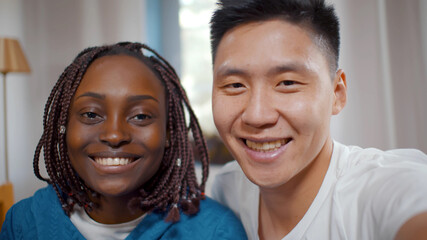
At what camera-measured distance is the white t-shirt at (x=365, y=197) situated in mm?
676

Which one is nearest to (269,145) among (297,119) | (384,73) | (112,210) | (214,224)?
(297,119)

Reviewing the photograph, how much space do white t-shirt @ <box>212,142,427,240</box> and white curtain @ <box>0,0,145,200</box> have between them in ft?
5.68

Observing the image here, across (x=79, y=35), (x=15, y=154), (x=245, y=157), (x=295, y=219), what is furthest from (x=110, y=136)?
(x=79, y=35)

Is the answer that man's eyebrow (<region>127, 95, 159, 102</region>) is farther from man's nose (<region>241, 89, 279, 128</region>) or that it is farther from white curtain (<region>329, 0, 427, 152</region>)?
white curtain (<region>329, 0, 427, 152</region>)

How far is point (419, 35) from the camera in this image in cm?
137

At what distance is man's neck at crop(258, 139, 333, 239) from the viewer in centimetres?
97

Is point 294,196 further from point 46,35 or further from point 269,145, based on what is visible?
point 46,35

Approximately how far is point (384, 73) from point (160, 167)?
1.16 meters

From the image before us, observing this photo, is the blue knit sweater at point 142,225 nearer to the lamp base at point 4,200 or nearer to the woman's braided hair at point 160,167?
the woman's braided hair at point 160,167

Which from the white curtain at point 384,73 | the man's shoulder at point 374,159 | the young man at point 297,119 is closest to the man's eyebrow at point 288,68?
the young man at point 297,119

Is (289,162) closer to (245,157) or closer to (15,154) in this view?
(245,157)

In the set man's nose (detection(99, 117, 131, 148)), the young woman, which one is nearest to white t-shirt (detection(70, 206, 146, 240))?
the young woman

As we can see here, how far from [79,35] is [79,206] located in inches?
63.5

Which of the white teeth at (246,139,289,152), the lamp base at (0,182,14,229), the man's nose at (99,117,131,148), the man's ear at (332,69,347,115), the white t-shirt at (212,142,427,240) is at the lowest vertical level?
the lamp base at (0,182,14,229)
